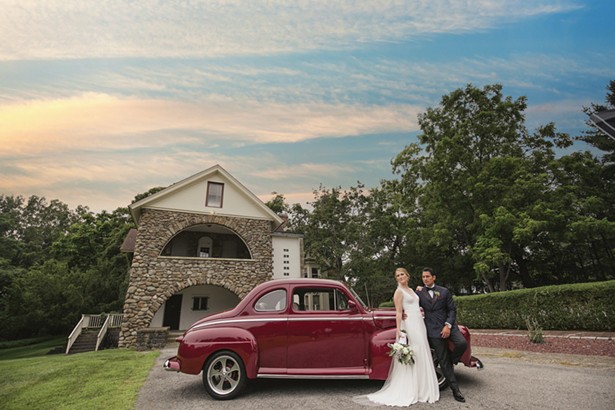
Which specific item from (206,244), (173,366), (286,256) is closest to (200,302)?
(206,244)

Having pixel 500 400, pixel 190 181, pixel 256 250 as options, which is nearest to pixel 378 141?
pixel 256 250

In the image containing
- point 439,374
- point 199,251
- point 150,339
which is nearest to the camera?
point 439,374

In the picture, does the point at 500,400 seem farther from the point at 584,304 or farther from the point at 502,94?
the point at 502,94

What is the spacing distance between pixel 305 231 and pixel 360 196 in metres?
6.62

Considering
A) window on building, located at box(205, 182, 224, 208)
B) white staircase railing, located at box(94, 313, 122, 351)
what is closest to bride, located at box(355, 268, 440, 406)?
window on building, located at box(205, 182, 224, 208)

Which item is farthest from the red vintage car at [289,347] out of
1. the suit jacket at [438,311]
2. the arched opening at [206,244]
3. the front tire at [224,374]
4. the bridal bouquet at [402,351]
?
the arched opening at [206,244]

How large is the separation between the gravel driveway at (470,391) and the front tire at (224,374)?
0.16 metres

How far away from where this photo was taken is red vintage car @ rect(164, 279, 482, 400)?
501cm

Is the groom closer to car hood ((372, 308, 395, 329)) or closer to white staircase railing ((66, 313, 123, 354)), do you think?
car hood ((372, 308, 395, 329))

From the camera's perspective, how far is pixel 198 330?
529cm

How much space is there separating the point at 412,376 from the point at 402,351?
371 mm

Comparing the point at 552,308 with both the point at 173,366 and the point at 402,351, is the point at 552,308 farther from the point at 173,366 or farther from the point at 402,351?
the point at 173,366

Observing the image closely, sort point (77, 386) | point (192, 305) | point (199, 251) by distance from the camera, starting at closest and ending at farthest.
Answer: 1. point (77, 386)
2. point (192, 305)
3. point (199, 251)

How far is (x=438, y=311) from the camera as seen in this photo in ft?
16.1
